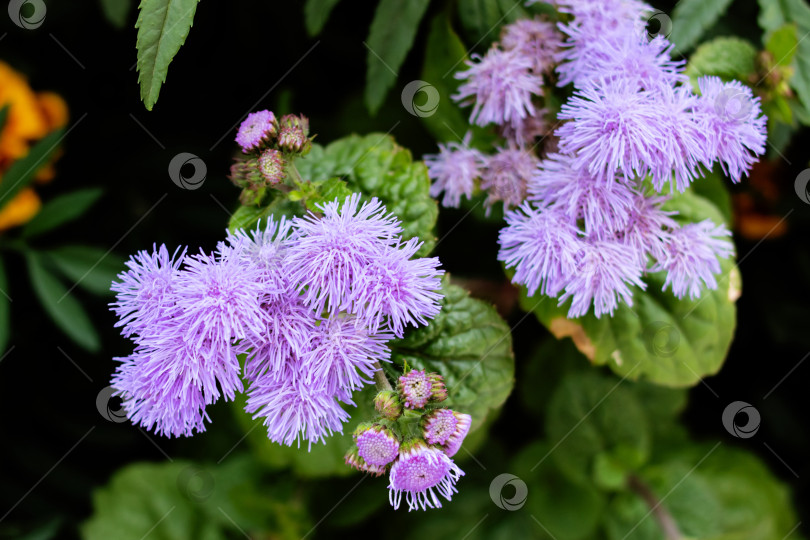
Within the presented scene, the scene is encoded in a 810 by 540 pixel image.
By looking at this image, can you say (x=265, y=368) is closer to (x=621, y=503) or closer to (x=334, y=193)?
(x=334, y=193)

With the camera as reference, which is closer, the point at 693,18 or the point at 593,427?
the point at 693,18

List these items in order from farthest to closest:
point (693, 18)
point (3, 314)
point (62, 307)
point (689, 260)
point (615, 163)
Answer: point (62, 307) → point (3, 314) → point (693, 18) → point (689, 260) → point (615, 163)

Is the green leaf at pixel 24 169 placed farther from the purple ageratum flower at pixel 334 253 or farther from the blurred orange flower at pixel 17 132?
the purple ageratum flower at pixel 334 253

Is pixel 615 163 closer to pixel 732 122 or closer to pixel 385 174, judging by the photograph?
pixel 732 122

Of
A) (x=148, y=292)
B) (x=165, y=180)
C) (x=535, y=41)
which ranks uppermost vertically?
(x=535, y=41)

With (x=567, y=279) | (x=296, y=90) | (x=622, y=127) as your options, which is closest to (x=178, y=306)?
(x=567, y=279)

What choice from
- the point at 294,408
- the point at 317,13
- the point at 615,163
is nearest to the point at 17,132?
the point at 317,13
